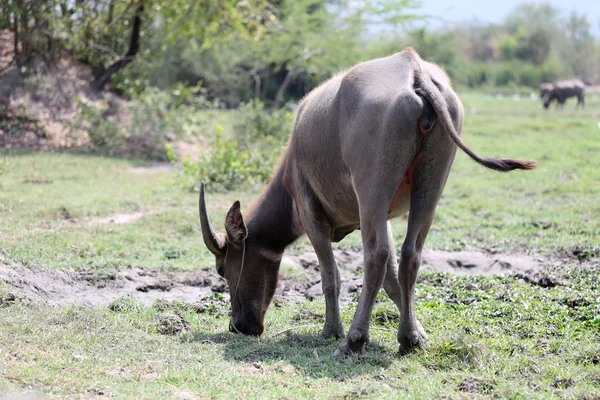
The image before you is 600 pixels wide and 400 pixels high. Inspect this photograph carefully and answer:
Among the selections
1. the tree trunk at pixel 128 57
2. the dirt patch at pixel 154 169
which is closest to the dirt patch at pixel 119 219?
the dirt patch at pixel 154 169

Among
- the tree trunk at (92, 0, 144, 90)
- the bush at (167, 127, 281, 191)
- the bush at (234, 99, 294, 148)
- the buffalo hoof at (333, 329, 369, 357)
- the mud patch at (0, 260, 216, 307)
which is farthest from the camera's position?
the tree trunk at (92, 0, 144, 90)

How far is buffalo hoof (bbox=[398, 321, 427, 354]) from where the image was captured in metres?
5.17

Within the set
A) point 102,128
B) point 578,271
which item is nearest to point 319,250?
point 578,271

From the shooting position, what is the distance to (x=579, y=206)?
10500mm

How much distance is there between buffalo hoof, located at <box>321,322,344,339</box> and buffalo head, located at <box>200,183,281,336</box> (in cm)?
57

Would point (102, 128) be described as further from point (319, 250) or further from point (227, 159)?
point (319, 250)

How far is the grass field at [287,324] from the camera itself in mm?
4430

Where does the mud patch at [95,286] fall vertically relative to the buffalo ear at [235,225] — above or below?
below

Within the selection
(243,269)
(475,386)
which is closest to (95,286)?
(243,269)

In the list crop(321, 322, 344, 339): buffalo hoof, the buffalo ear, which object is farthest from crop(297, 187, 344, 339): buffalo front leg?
the buffalo ear

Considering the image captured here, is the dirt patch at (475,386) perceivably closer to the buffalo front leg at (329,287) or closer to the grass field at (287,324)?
the grass field at (287,324)

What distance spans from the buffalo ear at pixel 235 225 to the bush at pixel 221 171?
19.5ft

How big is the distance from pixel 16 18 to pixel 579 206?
39.3 feet

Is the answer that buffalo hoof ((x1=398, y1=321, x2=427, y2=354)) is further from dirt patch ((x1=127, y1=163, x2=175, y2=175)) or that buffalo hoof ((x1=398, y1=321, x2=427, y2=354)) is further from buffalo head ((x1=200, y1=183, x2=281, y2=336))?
dirt patch ((x1=127, y1=163, x2=175, y2=175))
